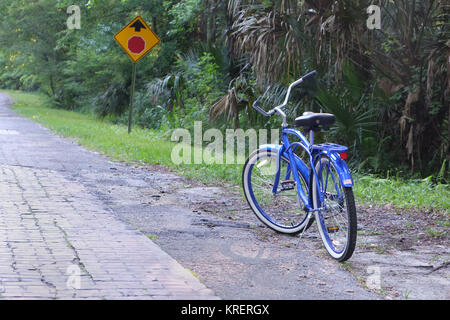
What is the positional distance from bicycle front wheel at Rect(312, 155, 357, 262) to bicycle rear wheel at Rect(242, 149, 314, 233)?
0.36m

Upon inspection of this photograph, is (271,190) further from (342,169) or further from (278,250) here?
(342,169)

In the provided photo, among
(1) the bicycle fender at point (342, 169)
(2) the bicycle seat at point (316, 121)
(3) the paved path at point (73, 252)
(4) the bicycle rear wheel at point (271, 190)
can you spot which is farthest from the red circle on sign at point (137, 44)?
(1) the bicycle fender at point (342, 169)

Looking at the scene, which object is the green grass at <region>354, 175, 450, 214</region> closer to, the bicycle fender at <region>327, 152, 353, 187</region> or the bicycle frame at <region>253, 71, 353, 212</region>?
the bicycle frame at <region>253, 71, 353, 212</region>

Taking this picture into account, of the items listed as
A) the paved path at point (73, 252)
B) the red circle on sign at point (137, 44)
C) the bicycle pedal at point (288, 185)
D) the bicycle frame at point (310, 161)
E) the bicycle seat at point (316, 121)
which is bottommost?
the paved path at point (73, 252)

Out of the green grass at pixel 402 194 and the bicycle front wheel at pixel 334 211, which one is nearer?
the bicycle front wheel at pixel 334 211

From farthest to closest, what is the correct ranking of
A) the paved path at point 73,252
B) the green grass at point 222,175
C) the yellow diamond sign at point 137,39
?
the yellow diamond sign at point 137,39, the green grass at point 222,175, the paved path at point 73,252

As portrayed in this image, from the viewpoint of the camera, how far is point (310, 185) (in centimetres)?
539

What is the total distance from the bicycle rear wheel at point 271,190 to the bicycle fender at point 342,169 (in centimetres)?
70

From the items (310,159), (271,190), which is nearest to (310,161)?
(310,159)

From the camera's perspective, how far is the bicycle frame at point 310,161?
487cm

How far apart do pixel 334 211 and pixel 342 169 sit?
1.43 feet

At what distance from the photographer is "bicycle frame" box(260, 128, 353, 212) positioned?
4.87 meters

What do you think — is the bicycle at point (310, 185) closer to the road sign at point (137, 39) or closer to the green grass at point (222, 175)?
the green grass at point (222, 175)
